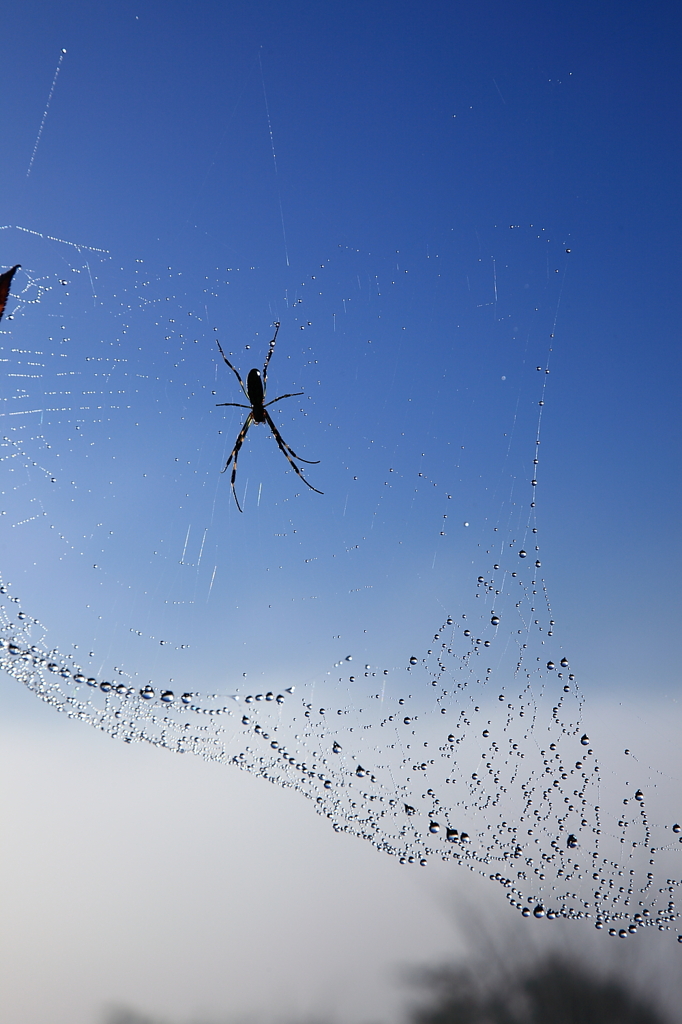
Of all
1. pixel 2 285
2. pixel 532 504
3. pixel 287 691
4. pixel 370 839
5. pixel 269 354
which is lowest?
pixel 370 839

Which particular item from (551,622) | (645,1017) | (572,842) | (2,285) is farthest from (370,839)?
(645,1017)

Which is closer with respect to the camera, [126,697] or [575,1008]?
[126,697]

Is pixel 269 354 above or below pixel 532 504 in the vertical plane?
above

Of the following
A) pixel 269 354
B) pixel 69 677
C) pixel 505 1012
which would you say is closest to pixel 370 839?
pixel 69 677

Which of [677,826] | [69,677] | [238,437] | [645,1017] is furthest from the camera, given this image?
[645,1017]

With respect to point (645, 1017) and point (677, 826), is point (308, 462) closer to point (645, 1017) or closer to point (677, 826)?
point (677, 826)

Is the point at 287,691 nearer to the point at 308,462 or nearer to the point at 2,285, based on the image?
the point at 308,462

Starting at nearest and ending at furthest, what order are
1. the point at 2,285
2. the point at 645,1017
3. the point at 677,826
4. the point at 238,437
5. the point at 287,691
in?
the point at 2,285, the point at 287,691, the point at 238,437, the point at 677,826, the point at 645,1017
